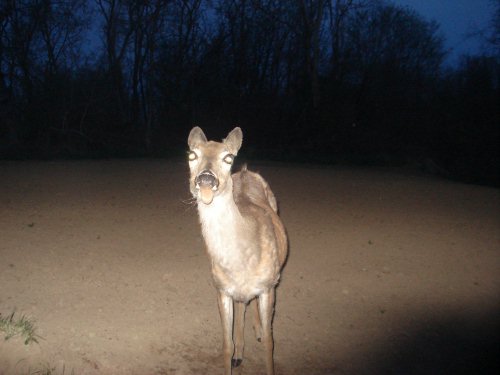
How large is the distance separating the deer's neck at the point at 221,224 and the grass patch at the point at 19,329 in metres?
2.18

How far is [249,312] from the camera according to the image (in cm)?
615

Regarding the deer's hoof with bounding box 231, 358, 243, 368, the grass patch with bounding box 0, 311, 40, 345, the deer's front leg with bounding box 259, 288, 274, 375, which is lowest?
the deer's hoof with bounding box 231, 358, 243, 368

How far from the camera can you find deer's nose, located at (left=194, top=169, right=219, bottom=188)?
3.50 m

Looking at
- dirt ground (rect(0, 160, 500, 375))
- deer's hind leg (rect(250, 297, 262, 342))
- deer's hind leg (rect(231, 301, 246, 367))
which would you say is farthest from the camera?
deer's hind leg (rect(250, 297, 262, 342))

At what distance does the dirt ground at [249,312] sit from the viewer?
4.88 metres

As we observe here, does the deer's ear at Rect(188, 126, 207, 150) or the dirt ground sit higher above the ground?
the deer's ear at Rect(188, 126, 207, 150)

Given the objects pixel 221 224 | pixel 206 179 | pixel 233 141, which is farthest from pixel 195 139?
pixel 221 224

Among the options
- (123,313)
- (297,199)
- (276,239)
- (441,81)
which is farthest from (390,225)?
(441,81)

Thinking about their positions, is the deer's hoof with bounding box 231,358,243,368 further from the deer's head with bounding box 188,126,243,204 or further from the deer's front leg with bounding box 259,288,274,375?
the deer's head with bounding box 188,126,243,204

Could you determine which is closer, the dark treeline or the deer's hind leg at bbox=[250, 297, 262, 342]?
the deer's hind leg at bbox=[250, 297, 262, 342]

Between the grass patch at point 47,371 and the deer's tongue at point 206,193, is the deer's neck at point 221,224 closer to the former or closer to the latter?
the deer's tongue at point 206,193

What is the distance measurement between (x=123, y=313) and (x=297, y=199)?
6.78m

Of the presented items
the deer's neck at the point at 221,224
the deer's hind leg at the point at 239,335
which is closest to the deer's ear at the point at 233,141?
the deer's neck at the point at 221,224

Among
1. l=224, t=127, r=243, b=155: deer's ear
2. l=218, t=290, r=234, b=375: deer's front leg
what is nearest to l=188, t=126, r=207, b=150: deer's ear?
l=224, t=127, r=243, b=155: deer's ear
